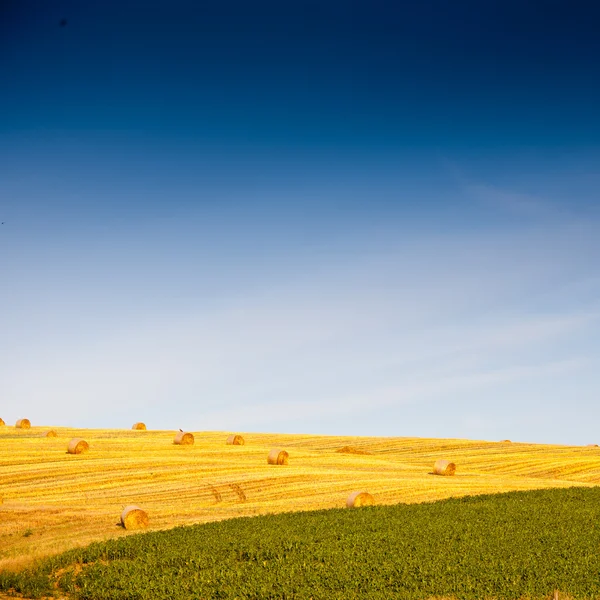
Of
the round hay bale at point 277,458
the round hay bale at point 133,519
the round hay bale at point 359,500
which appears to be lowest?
the round hay bale at point 133,519

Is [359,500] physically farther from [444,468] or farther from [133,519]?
[444,468]

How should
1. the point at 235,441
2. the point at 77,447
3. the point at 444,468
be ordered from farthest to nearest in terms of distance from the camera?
the point at 235,441, the point at 77,447, the point at 444,468

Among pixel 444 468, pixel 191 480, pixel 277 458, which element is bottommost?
pixel 191 480

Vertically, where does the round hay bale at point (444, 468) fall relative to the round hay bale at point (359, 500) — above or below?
above

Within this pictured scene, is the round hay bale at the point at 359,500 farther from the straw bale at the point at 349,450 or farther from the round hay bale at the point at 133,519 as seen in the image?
the straw bale at the point at 349,450

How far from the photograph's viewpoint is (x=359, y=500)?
25781 millimetres

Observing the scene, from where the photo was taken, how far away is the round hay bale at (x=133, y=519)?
22.4 metres

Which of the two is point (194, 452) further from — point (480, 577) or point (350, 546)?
point (480, 577)

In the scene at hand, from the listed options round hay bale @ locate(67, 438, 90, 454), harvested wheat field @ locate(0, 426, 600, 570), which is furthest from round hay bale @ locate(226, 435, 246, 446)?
round hay bale @ locate(67, 438, 90, 454)

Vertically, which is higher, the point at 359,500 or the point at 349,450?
the point at 349,450

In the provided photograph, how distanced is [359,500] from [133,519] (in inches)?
327

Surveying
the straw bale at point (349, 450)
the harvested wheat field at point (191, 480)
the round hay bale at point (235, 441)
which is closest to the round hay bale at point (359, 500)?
the harvested wheat field at point (191, 480)

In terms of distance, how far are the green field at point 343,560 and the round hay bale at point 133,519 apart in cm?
230

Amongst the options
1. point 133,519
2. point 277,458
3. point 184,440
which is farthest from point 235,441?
point 133,519
